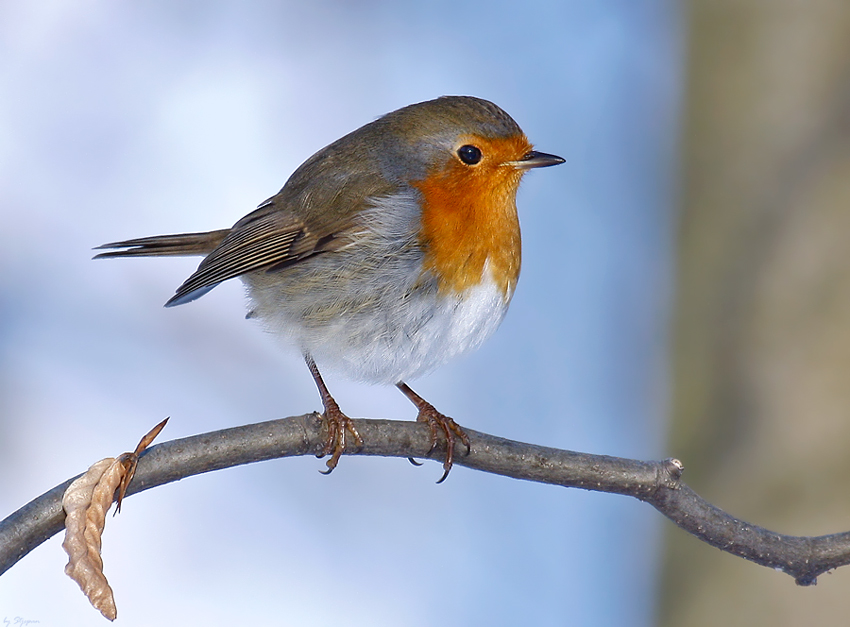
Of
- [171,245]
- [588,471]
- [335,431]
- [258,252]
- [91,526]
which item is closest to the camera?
[91,526]

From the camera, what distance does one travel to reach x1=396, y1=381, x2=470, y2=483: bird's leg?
2.23 meters

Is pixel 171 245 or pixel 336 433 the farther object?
pixel 171 245

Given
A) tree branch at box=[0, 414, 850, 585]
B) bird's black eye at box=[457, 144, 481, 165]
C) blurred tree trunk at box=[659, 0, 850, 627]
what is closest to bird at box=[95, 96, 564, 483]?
bird's black eye at box=[457, 144, 481, 165]

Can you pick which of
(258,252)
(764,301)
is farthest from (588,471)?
(764,301)

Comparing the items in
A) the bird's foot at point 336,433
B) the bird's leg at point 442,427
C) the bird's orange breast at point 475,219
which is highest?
the bird's orange breast at point 475,219

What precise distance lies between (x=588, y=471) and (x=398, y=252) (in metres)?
0.98

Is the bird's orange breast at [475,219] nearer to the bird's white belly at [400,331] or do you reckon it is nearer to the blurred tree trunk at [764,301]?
the bird's white belly at [400,331]

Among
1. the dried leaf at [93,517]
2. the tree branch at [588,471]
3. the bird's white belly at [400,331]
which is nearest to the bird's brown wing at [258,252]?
the bird's white belly at [400,331]

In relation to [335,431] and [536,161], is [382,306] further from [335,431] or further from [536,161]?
[536,161]

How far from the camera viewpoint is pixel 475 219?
2.65m

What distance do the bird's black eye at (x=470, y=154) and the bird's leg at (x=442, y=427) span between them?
2.56 feet

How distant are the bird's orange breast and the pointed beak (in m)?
0.02

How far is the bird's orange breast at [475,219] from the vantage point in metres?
2.60

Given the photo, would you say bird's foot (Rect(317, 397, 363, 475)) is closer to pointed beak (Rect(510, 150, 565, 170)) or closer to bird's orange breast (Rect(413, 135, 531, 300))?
bird's orange breast (Rect(413, 135, 531, 300))
